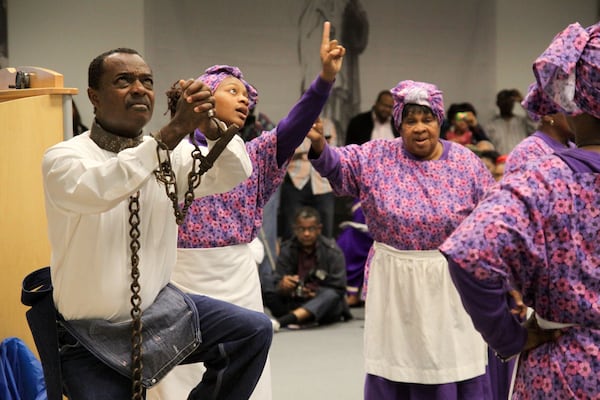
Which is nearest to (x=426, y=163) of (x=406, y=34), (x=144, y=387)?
(x=144, y=387)

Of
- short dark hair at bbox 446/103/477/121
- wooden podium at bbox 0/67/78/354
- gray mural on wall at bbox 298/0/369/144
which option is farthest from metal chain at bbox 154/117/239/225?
gray mural on wall at bbox 298/0/369/144

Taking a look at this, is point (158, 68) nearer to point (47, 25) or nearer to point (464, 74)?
point (47, 25)

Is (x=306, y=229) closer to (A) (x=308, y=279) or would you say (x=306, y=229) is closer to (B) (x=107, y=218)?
(A) (x=308, y=279)

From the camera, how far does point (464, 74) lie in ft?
34.2

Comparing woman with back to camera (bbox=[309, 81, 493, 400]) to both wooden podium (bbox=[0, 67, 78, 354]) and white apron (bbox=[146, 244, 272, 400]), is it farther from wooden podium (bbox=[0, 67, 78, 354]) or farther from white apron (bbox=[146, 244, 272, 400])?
wooden podium (bbox=[0, 67, 78, 354])

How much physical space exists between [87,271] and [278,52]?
23.6 ft

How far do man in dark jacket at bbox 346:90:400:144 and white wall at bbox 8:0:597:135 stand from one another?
2.39 ft

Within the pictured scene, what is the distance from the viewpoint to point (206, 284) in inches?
147

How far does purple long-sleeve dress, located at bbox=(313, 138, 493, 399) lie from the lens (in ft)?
13.5

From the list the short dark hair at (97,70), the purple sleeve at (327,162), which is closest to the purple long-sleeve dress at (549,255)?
the short dark hair at (97,70)

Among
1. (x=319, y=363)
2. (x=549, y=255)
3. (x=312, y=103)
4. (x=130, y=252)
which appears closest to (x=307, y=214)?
(x=319, y=363)

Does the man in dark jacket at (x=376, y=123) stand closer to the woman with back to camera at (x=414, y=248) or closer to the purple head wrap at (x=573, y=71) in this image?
the woman with back to camera at (x=414, y=248)

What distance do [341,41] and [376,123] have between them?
126 centimetres

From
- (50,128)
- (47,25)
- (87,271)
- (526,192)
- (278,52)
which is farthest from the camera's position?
(278,52)
